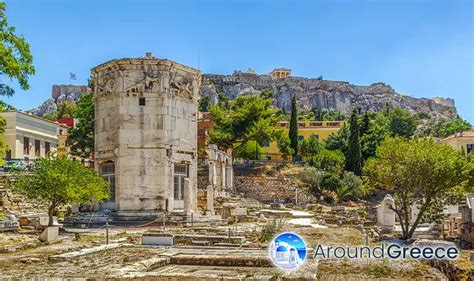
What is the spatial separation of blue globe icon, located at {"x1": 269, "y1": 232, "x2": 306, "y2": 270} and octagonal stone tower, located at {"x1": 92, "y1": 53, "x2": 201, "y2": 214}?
1296 cm

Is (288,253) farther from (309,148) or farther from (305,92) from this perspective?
(305,92)

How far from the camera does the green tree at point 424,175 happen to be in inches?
810

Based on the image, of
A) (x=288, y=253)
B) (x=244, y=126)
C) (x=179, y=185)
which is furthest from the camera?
(x=244, y=126)

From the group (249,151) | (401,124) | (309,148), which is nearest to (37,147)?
(249,151)

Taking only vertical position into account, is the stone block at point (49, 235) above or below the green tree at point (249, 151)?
below

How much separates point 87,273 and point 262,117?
4942 centimetres

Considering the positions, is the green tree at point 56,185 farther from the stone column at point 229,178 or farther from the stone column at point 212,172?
the stone column at point 229,178

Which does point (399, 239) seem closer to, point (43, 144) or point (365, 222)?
point (365, 222)

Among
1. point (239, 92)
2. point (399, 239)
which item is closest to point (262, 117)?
point (399, 239)

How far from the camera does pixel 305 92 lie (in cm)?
14462

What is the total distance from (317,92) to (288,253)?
449ft

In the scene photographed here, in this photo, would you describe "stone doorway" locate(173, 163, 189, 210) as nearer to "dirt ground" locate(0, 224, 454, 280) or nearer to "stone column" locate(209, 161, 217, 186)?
"dirt ground" locate(0, 224, 454, 280)

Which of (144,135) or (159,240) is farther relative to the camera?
(144,135)

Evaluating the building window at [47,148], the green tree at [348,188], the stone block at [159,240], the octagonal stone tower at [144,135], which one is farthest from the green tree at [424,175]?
the building window at [47,148]
